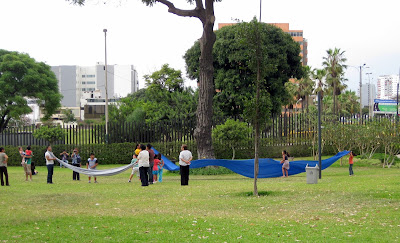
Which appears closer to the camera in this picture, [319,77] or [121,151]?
[121,151]

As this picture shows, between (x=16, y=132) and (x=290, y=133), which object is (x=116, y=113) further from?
(x=290, y=133)

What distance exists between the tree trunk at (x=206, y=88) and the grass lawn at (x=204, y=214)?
10.5 m

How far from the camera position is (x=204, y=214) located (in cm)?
1270

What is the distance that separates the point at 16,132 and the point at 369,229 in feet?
106

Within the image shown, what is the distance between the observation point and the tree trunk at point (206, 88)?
92.7ft

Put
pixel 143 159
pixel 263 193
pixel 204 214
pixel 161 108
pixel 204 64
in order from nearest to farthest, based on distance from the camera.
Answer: pixel 204 214
pixel 263 193
pixel 143 159
pixel 204 64
pixel 161 108

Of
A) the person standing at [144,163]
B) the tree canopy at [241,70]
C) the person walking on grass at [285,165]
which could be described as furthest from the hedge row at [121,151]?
the person standing at [144,163]

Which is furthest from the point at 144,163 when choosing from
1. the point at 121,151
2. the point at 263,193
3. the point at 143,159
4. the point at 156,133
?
the point at 156,133

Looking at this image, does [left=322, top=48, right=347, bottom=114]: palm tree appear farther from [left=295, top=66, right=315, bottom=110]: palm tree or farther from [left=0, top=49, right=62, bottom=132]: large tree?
[left=0, top=49, right=62, bottom=132]: large tree

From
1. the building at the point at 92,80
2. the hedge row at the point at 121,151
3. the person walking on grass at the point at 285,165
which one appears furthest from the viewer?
the building at the point at 92,80

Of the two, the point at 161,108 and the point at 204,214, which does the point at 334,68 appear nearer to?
the point at 161,108

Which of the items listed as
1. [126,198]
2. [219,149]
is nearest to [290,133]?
[219,149]

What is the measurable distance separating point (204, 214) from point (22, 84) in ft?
129

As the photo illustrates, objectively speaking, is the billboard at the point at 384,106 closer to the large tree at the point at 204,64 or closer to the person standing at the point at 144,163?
the large tree at the point at 204,64
